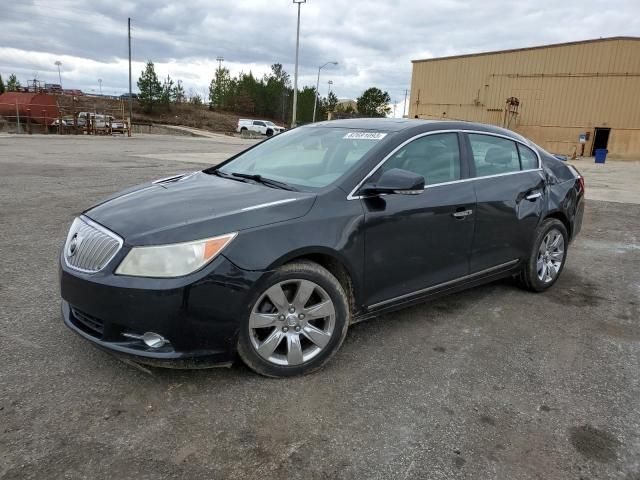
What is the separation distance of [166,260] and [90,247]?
535 millimetres

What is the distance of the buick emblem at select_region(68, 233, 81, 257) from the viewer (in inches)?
118

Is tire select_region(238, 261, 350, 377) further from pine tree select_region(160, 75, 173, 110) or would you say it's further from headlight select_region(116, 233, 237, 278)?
pine tree select_region(160, 75, 173, 110)

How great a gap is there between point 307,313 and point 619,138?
35.7 meters

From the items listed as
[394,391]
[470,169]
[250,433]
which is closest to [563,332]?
[470,169]

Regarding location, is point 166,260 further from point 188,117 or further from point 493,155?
point 188,117

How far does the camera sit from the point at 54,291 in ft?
14.0

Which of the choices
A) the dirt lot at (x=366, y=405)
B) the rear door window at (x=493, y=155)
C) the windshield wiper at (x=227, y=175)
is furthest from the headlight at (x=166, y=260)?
the rear door window at (x=493, y=155)

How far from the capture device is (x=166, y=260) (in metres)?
2.67

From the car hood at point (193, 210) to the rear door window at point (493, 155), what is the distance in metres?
1.68

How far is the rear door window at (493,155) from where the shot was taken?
416 cm

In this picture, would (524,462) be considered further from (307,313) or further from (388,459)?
(307,313)

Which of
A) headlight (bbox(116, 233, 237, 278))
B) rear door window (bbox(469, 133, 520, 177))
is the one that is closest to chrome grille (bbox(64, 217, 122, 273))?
headlight (bbox(116, 233, 237, 278))

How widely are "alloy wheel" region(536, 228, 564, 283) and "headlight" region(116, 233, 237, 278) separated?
3273 millimetres

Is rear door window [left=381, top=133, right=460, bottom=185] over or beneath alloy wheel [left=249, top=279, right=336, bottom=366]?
over
